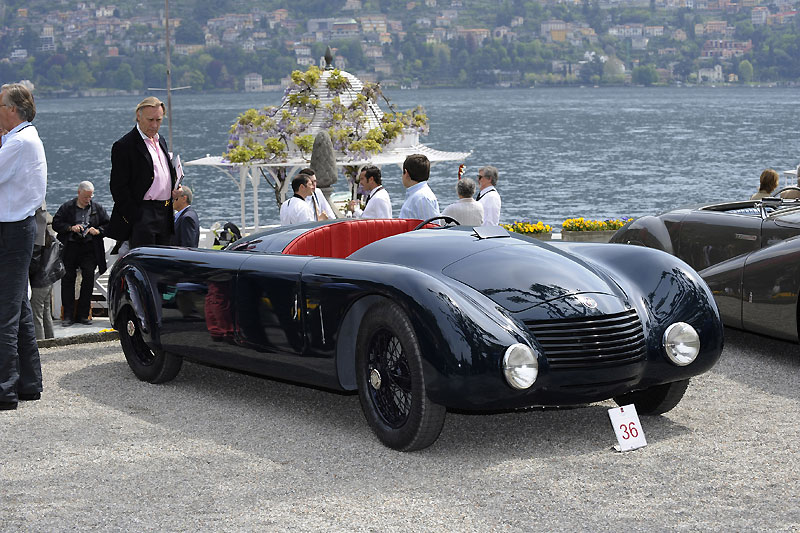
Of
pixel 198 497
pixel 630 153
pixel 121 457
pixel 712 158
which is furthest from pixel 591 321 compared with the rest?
pixel 630 153

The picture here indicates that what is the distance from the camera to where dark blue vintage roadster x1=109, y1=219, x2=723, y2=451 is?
6.04 metres

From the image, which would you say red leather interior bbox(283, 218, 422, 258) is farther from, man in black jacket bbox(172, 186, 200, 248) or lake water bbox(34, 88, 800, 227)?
lake water bbox(34, 88, 800, 227)

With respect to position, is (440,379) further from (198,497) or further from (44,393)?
(44,393)

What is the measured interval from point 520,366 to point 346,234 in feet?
8.55

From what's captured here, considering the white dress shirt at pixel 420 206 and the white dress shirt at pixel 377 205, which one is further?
the white dress shirt at pixel 377 205

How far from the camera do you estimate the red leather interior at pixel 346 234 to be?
812 cm

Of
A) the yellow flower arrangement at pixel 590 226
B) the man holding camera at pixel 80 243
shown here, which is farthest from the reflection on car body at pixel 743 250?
the yellow flower arrangement at pixel 590 226

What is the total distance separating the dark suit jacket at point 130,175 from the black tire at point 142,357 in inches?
35.6

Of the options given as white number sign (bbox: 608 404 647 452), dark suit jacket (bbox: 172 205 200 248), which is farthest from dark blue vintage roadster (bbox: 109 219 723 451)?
dark suit jacket (bbox: 172 205 200 248)

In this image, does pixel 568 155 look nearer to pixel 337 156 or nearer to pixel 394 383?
pixel 337 156

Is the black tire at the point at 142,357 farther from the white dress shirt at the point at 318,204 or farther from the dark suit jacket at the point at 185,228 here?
the white dress shirt at the point at 318,204

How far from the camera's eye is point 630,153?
367 feet

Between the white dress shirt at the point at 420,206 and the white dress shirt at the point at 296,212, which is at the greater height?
the white dress shirt at the point at 420,206

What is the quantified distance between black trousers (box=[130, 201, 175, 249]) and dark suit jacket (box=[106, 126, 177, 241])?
5cm
